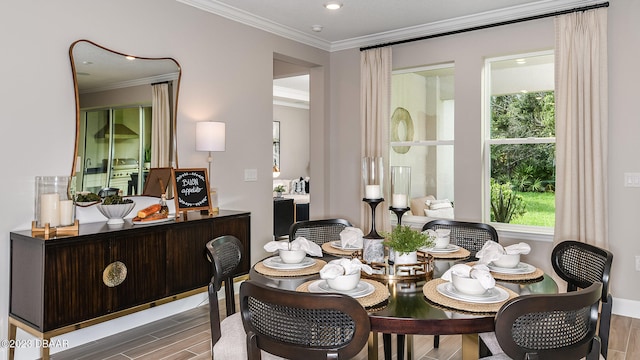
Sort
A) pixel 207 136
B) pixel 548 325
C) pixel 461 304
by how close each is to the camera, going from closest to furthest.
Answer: pixel 548 325 < pixel 461 304 < pixel 207 136

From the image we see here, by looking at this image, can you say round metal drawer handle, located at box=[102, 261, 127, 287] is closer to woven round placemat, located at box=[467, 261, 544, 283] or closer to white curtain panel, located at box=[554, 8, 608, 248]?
woven round placemat, located at box=[467, 261, 544, 283]

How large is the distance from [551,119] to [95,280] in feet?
12.8

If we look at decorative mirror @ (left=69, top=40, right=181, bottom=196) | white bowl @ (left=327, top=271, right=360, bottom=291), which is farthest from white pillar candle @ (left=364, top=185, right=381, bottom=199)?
decorative mirror @ (left=69, top=40, right=181, bottom=196)

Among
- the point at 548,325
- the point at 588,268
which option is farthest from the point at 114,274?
the point at 588,268

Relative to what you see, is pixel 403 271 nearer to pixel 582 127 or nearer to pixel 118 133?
pixel 118 133

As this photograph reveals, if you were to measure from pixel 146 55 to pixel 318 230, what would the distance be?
1911mm

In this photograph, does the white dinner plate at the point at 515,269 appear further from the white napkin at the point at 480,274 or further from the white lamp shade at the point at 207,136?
the white lamp shade at the point at 207,136

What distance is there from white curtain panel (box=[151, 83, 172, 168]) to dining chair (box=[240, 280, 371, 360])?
2256 millimetres

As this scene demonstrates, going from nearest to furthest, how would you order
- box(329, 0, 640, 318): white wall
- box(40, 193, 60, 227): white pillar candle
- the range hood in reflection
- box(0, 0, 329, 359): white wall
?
box(40, 193, 60, 227): white pillar candle, box(0, 0, 329, 359): white wall, the range hood in reflection, box(329, 0, 640, 318): white wall

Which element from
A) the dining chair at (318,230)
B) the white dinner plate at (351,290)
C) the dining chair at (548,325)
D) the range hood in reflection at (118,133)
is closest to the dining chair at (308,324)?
the white dinner plate at (351,290)

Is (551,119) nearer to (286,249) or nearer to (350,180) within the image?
(350,180)

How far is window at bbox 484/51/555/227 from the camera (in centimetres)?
412

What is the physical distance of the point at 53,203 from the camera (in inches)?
103

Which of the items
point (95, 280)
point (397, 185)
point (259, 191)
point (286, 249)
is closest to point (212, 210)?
point (259, 191)
